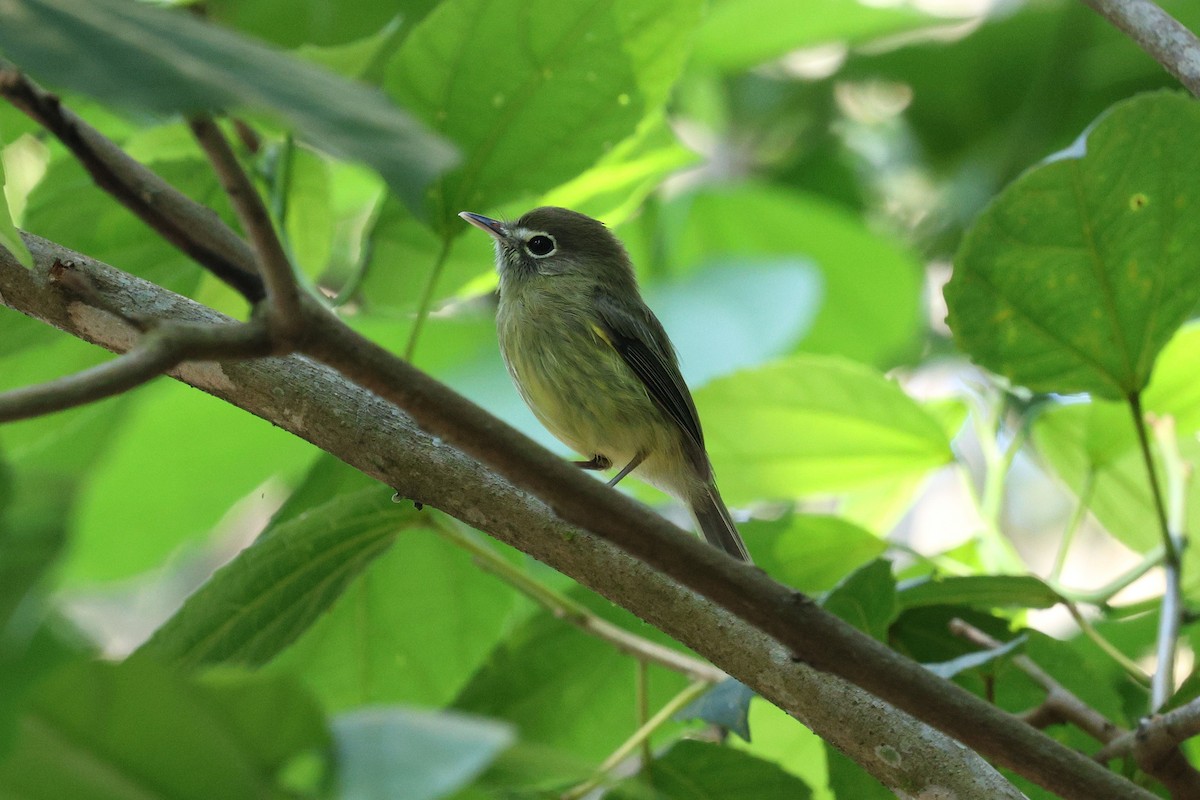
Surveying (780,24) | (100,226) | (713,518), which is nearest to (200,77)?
(100,226)

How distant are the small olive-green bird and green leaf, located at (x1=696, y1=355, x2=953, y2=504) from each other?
0.49 meters

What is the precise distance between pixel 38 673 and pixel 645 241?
2893 mm

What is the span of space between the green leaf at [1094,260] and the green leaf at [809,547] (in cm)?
34

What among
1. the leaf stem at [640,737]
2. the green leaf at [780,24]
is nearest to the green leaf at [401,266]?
the leaf stem at [640,737]

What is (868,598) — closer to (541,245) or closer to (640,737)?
(640,737)

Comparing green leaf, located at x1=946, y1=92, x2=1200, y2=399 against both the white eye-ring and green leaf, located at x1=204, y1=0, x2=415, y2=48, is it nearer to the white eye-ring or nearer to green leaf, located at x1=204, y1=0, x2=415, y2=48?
green leaf, located at x1=204, y1=0, x2=415, y2=48

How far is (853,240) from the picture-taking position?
3430 mm

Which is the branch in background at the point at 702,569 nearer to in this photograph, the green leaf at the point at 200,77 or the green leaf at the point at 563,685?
the green leaf at the point at 200,77

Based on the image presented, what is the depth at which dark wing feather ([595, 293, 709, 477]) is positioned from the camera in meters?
2.86

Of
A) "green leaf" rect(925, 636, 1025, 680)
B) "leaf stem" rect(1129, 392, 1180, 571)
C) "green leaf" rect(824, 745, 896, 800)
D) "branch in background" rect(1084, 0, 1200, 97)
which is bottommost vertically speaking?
"green leaf" rect(824, 745, 896, 800)

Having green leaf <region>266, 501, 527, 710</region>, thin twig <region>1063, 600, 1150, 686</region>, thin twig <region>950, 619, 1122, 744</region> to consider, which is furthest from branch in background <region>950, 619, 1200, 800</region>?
green leaf <region>266, 501, 527, 710</region>

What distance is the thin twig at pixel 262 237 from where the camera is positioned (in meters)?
0.88

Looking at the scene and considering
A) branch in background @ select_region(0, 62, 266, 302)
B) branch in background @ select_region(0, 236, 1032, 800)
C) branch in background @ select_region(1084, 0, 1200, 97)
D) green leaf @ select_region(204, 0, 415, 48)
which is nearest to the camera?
branch in background @ select_region(0, 62, 266, 302)

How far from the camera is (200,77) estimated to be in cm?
77
